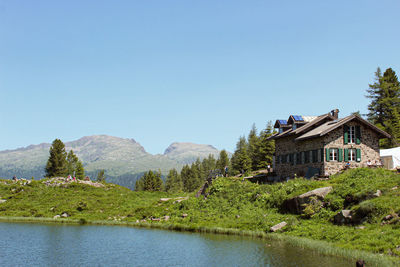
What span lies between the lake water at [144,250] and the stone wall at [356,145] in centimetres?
1855

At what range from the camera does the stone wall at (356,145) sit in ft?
138

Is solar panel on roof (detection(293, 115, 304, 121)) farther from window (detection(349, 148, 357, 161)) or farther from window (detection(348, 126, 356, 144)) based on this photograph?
window (detection(349, 148, 357, 161))

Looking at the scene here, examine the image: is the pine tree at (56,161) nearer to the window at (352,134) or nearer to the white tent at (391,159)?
the window at (352,134)

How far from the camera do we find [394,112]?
216 feet

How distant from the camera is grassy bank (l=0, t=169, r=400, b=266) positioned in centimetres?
2302

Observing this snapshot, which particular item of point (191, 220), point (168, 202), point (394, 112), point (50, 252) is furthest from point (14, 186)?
point (394, 112)

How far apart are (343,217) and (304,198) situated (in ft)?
18.2

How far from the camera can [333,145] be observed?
139 ft

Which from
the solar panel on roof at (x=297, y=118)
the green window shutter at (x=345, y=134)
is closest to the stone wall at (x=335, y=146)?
the green window shutter at (x=345, y=134)

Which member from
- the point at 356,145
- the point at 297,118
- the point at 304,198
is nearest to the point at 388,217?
the point at 304,198

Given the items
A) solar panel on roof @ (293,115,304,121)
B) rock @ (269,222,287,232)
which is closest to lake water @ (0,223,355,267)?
rock @ (269,222,287,232)

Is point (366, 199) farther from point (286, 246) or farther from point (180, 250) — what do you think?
point (180, 250)

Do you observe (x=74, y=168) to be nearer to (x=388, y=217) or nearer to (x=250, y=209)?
(x=250, y=209)

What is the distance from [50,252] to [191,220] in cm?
1652
